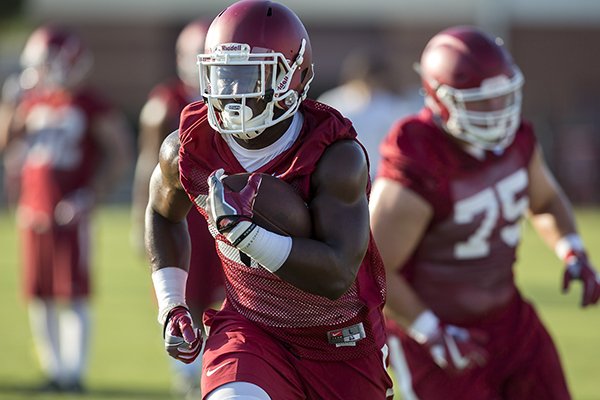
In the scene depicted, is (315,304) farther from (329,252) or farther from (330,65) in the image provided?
(330,65)

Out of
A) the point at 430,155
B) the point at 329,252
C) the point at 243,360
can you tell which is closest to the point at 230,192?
the point at 329,252

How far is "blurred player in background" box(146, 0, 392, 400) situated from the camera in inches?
140

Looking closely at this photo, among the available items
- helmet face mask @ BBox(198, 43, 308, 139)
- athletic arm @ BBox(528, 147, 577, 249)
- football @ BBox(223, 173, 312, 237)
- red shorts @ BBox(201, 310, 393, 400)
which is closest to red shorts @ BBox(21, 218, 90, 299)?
athletic arm @ BBox(528, 147, 577, 249)

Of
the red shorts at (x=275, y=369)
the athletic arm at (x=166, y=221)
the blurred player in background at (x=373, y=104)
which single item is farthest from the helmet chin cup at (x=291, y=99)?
the blurred player in background at (x=373, y=104)

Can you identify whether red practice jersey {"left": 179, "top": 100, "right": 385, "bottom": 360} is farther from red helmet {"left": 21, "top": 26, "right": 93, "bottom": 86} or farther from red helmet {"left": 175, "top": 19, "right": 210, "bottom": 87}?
red helmet {"left": 21, "top": 26, "right": 93, "bottom": 86}

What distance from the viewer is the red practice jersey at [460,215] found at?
4.84 m

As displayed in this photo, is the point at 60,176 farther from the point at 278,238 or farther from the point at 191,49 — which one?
the point at 278,238

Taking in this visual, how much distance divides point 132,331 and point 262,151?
21.5 feet

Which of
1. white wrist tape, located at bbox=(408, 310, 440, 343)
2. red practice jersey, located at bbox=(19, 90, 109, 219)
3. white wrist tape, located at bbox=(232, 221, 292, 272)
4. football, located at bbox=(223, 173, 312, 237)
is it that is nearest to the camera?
white wrist tape, located at bbox=(232, 221, 292, 272)

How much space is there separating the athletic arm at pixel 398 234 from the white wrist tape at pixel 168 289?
95 cm

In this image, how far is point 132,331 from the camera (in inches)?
398

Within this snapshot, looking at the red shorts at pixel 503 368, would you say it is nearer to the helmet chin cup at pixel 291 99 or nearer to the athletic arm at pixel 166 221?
the athletic arm at pixel 166 221

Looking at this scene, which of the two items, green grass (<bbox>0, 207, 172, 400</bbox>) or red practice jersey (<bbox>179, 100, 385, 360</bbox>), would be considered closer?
red practice jersey (<bbox>179, 100, 385, 360</bbox>)

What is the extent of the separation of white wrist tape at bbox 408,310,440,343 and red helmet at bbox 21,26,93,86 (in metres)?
4.10
